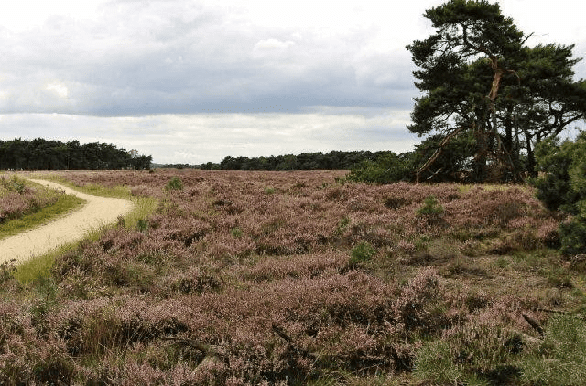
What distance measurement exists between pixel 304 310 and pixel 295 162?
9452 centimetres

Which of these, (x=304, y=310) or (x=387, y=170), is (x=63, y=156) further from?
(x=304, y=310)

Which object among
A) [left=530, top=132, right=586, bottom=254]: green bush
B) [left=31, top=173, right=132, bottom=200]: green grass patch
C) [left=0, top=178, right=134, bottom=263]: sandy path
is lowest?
[left=0, top=178, right=134, bottom=263]: sandy path

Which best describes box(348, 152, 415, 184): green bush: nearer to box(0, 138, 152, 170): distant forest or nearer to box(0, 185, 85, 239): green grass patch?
box(0, 185, 85, 239): green grass patch

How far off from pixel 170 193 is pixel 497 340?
20991 mm

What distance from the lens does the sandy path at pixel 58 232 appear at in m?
11.3

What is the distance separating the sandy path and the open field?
1.87 meters

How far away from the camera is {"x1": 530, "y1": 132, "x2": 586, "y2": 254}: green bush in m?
8.68

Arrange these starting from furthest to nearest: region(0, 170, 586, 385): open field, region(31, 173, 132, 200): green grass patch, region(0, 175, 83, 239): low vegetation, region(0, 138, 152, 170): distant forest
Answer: region(0, 138, 152, 170): distant forest
region(31, 173, 132, 200): green grass patch
region(0, 175, 83, 239): low vegetation
region(0, 170, 586, 385): open field

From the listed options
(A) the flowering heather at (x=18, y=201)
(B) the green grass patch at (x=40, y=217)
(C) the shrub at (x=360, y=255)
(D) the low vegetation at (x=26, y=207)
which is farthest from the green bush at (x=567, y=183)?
(A) the flowering heather at (x=18, y=201)

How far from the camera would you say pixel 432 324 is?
18.6 feet

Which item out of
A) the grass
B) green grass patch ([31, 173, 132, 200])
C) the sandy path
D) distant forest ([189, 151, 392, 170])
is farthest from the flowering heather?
distant forest ([189, 151, 392, 170])

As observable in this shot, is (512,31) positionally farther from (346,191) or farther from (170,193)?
(170,193)

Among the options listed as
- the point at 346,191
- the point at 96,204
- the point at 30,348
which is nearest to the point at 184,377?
the point at 30,348

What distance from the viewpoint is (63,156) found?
4702 inches
